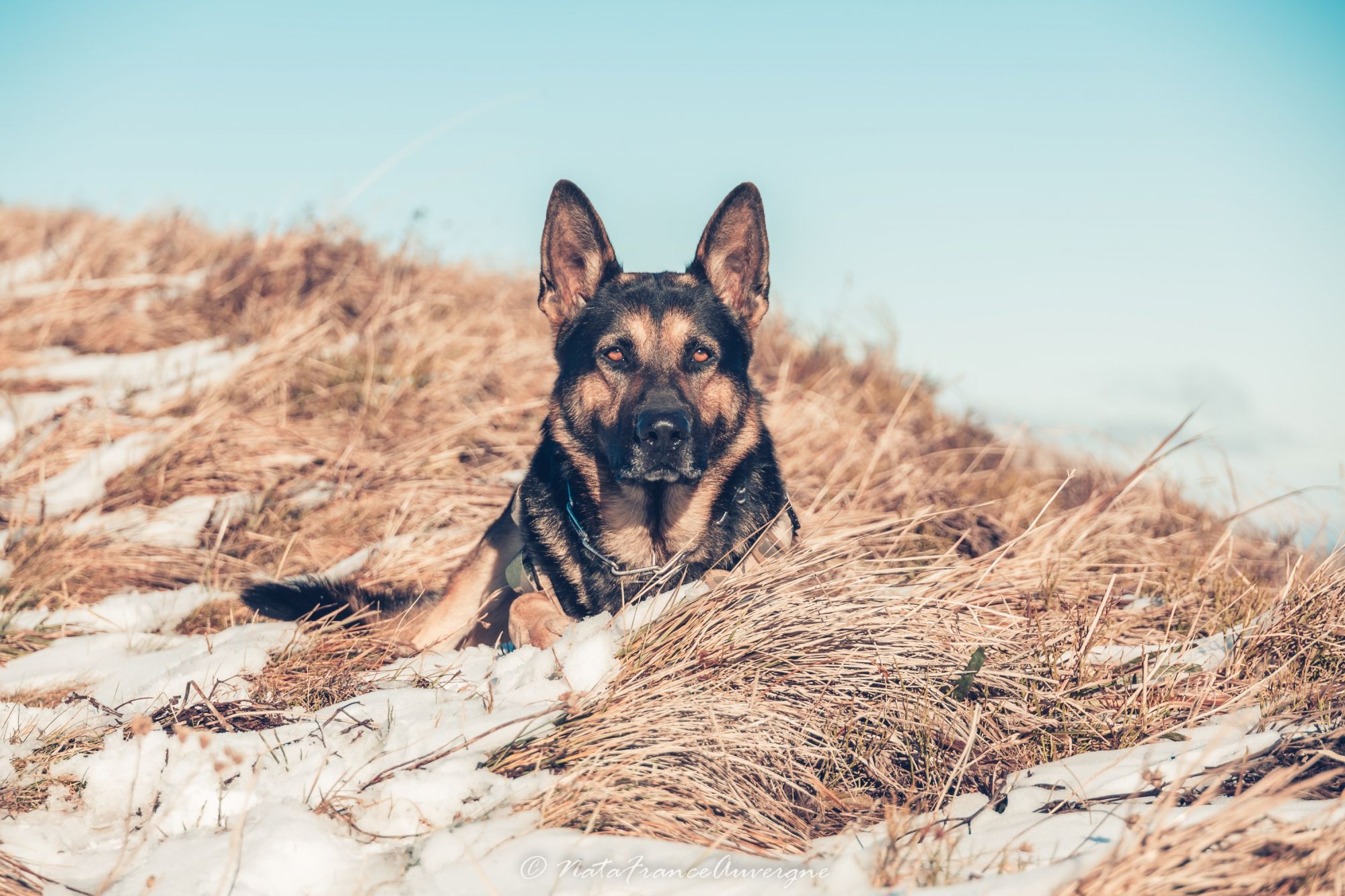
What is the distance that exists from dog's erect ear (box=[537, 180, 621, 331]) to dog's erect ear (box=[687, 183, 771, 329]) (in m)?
0.42

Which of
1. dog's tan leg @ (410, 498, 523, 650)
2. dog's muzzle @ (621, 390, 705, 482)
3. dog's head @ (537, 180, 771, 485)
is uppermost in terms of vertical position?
dog's head @ (537, 180, 771, 485)

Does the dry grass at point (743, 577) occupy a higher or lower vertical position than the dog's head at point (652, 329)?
lower

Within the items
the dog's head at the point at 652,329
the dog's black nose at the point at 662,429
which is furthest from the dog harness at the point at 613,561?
the dog's black nose at the point at 662,429

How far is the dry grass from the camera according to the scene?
2.39 meters

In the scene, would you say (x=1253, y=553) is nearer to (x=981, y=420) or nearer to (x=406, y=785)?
(x=981, y=420)

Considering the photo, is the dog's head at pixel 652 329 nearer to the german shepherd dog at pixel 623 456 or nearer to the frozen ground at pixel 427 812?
the german shepherd dog at pixel 623 456

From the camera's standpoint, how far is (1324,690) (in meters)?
2.52

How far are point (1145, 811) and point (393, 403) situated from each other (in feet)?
16.2

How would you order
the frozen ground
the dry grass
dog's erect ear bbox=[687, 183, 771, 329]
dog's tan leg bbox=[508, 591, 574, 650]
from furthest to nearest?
dog's erect ear bbox=[687, 183, 771, 329], dog's tan leg bbox=[508, 591, 574, 650], the dry grass, the frozen ground

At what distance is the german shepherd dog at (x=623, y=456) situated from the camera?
364cm

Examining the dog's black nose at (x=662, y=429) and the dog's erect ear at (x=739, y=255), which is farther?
the dog's erect ear at (x=739, y=255)

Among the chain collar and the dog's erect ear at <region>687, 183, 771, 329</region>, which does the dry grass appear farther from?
the dog's erect ear at <region>687, 183, 771, 329</region>

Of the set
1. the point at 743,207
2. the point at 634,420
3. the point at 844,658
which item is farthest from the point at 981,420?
the point at 844,658

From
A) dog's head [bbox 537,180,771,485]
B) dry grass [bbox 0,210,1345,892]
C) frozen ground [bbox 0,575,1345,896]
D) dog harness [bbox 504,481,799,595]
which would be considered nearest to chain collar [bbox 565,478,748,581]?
dog harness [bbox 504,481,799,595]
